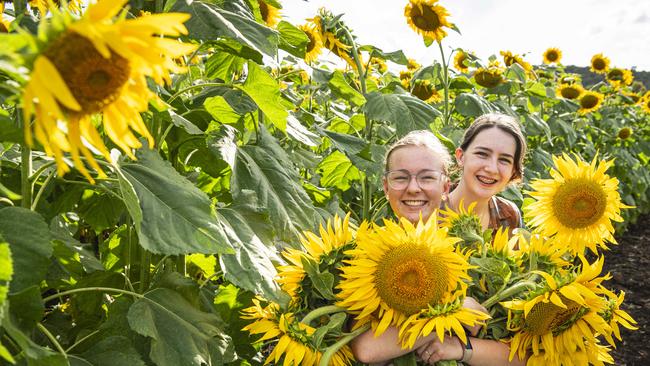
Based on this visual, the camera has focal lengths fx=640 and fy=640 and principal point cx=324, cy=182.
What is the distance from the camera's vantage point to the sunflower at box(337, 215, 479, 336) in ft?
3.76

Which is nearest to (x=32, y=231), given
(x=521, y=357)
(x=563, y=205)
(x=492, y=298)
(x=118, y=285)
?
(x=118, y=285)

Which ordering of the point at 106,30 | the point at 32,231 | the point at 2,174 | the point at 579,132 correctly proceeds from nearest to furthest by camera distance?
the point at 106,30 → the point at 32,231 → the point at 2,174 → the point at 579,132

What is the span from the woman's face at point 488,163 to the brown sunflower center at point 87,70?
1847 millimetres

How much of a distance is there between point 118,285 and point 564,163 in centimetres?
124

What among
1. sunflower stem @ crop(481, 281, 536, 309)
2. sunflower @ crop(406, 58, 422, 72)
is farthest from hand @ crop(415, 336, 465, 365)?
sunflower @ crop(406, 58, 422, 72)

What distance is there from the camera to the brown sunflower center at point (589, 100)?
5.90m

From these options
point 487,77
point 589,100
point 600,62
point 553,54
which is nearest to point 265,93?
point 487,77

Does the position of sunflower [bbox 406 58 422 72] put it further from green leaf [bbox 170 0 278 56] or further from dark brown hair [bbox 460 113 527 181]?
green leaf [bbox 170 0 278 56]

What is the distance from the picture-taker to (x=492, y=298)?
1229 mm

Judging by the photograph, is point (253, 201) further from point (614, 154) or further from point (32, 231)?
point (614, 154)

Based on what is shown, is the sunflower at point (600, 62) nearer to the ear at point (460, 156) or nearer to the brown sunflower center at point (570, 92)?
the brown sunflower center at point (570, 92)

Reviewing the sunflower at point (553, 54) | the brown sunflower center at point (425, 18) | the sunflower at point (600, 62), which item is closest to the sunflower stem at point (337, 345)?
the brown sunflower center at point (425, 18)

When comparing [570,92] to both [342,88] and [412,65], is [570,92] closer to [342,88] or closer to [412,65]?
[412,65]

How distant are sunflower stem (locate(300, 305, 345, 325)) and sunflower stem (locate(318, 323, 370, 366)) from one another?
0.05m
